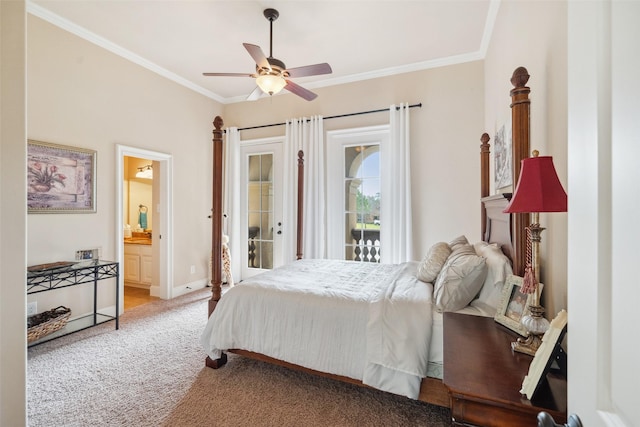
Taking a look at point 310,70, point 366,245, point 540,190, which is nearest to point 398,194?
point 366,245

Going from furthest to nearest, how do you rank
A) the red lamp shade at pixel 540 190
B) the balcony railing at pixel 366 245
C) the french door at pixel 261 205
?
the french door at pixel 261 205 → the balcony railing at pixel 366 245 → the red lamp shade at pixel 540 190

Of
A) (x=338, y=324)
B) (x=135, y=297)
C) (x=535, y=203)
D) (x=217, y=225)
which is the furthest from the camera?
(x=135, y=297)

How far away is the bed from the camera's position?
1659 millimetres

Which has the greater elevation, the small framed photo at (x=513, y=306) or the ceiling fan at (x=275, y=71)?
the ceiling fan at (x=275, y=71)

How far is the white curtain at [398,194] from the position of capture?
3727 millimetres

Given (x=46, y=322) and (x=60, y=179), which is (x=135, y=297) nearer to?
(x=46, y=322)

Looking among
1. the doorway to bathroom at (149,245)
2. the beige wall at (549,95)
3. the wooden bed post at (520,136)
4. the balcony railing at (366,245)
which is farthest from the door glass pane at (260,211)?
the wooden bed post at (520,136)

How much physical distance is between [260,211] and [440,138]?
2896 millimetres

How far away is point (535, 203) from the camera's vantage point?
3.42ft

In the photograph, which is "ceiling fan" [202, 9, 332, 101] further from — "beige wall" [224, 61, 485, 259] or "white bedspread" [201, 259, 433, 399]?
"white bedspread" [201, 259, 433, 399]

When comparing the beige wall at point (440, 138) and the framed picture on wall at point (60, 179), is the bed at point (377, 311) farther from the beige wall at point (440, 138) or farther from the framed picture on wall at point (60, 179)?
the framed picture on wall at point (60, 179)

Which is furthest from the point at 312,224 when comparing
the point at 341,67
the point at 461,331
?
the point at 461,331

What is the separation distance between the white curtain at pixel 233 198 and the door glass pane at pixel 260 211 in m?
0.18

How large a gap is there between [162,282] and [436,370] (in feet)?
12.4
